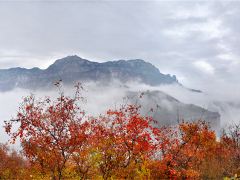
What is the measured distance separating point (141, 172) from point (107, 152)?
4.47 meters

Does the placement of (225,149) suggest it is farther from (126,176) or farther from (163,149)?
(126,176)

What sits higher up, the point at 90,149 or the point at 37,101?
the point at 37,101

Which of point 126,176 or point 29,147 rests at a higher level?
point 29,147

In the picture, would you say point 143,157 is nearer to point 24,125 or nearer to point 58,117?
point 58,117

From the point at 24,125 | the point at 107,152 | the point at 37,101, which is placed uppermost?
the point at 37,101

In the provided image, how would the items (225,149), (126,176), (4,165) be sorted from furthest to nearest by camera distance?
(4,165), (225,149), (126,176)

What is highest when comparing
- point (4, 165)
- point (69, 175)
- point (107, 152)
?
point (107, 152)

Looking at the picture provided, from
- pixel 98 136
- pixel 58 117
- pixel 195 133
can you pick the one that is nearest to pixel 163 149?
pixel 195 133

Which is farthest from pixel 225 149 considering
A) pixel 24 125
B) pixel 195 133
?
pixel 24 125

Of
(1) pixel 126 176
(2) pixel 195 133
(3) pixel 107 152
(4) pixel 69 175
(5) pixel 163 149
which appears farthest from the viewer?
(2) pixel 195 133

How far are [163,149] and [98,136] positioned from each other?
17173mm

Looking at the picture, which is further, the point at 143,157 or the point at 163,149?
the point at 163,149

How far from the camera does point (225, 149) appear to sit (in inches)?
3169

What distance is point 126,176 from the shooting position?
37.5 meters
